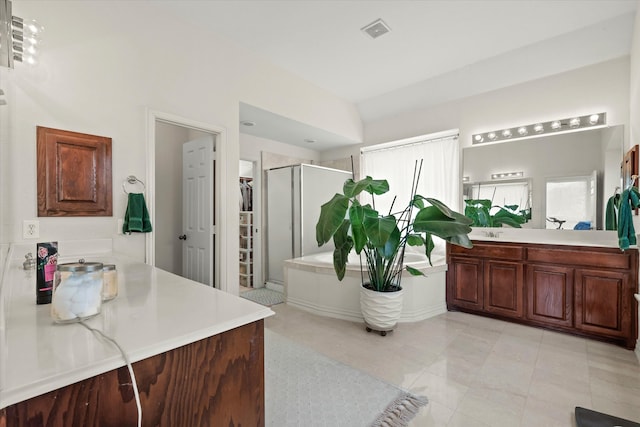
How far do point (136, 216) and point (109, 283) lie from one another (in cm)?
144

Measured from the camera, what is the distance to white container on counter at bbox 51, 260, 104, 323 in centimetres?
80

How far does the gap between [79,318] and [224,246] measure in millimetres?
2153

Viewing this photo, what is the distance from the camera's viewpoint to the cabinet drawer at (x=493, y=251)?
3023mm

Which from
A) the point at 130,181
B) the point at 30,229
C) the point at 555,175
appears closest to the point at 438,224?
the point at 555,175

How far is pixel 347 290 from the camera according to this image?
3182 millimetres

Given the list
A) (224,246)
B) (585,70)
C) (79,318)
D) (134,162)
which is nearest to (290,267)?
(224,246)

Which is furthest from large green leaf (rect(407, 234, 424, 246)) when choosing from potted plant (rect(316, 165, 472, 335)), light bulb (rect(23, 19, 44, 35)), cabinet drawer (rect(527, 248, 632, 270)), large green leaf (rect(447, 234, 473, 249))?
light bulb (rect(23, 19, 44, 35))

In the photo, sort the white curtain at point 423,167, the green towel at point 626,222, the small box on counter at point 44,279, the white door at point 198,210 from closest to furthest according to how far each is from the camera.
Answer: the small box on counter at point 44,279, the green towel at point 626,222, the white door at point 198,210, the white curtain at point 423,167

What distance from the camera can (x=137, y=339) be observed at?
2.36 ft

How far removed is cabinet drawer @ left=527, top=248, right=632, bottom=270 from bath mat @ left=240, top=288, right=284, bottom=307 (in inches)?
116

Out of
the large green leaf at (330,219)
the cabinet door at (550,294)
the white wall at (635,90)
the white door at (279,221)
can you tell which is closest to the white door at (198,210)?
the large green leaf at (330,219)

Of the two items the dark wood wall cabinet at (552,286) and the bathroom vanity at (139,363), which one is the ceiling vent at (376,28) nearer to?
the dark wood wall cabinet at (552,286)

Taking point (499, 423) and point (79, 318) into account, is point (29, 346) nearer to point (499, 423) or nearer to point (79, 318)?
point (79, 318)

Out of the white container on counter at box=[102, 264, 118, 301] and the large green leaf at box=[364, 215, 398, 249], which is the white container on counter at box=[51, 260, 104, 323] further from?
the large green leaf at box=[364, 215, 398, 249]
